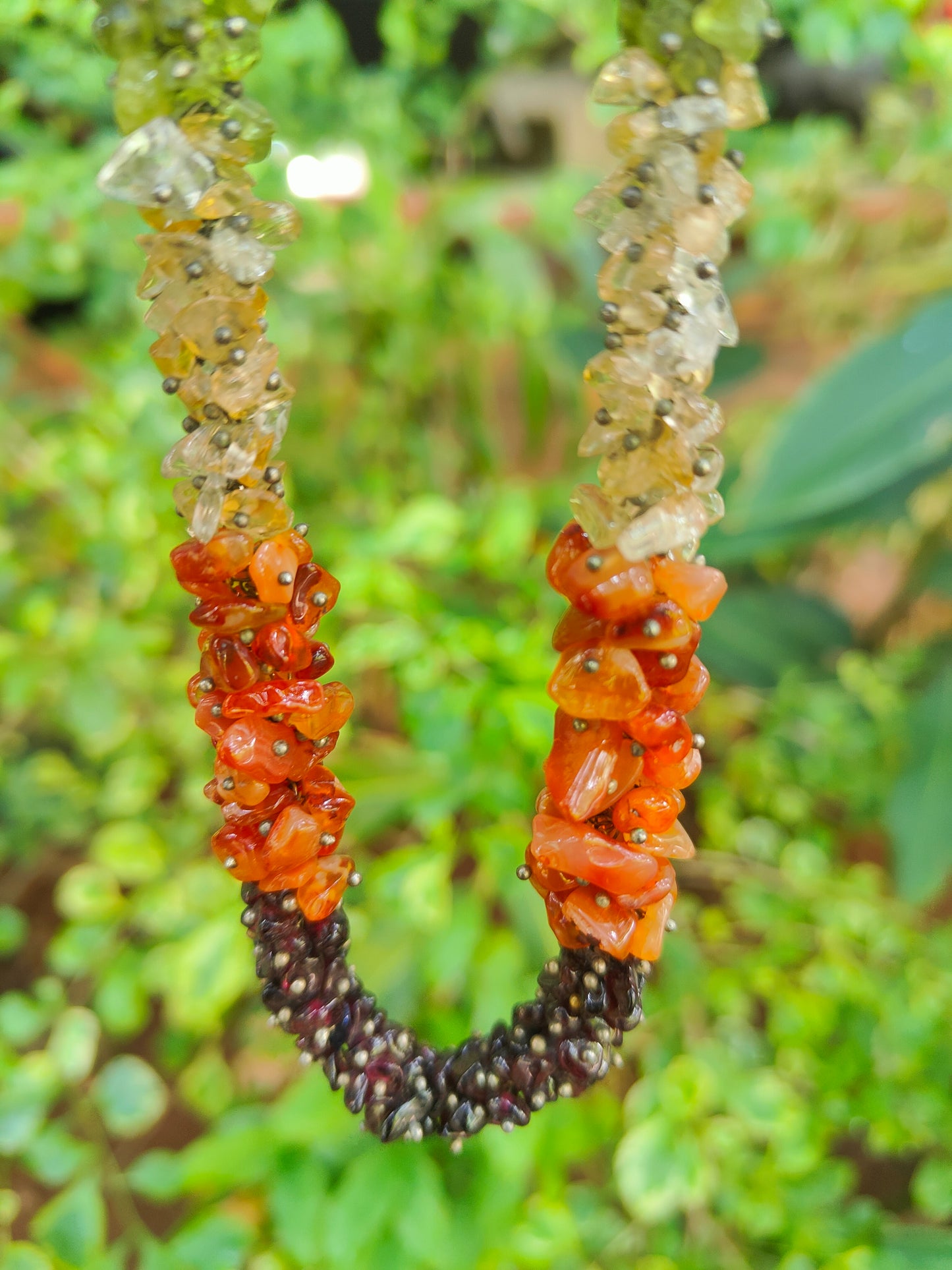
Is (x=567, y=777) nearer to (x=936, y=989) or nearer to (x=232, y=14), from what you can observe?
(x=232, y=14)

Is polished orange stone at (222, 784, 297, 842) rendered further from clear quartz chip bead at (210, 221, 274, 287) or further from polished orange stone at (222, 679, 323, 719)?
clear quartz chip bead at (210, 221, 274, 287)

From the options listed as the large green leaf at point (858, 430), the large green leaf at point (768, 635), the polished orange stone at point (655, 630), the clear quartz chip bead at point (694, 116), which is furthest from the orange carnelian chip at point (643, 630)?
the large green leaf at point (768, 635)

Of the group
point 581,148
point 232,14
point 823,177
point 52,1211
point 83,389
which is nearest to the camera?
point 232,14

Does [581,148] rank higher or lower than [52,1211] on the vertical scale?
higher

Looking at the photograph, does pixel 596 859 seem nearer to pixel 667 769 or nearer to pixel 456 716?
pixel 667 769

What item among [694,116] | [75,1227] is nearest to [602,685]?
[694,116]

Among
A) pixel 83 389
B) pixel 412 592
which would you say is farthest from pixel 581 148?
pixel 412 592

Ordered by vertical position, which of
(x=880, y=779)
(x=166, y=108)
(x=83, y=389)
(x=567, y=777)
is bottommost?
(x=880, y=779)

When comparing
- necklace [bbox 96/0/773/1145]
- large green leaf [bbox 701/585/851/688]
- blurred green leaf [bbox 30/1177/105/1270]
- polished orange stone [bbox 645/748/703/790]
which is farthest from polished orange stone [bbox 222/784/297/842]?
large green leaf [bbox 701/585/851/688]
